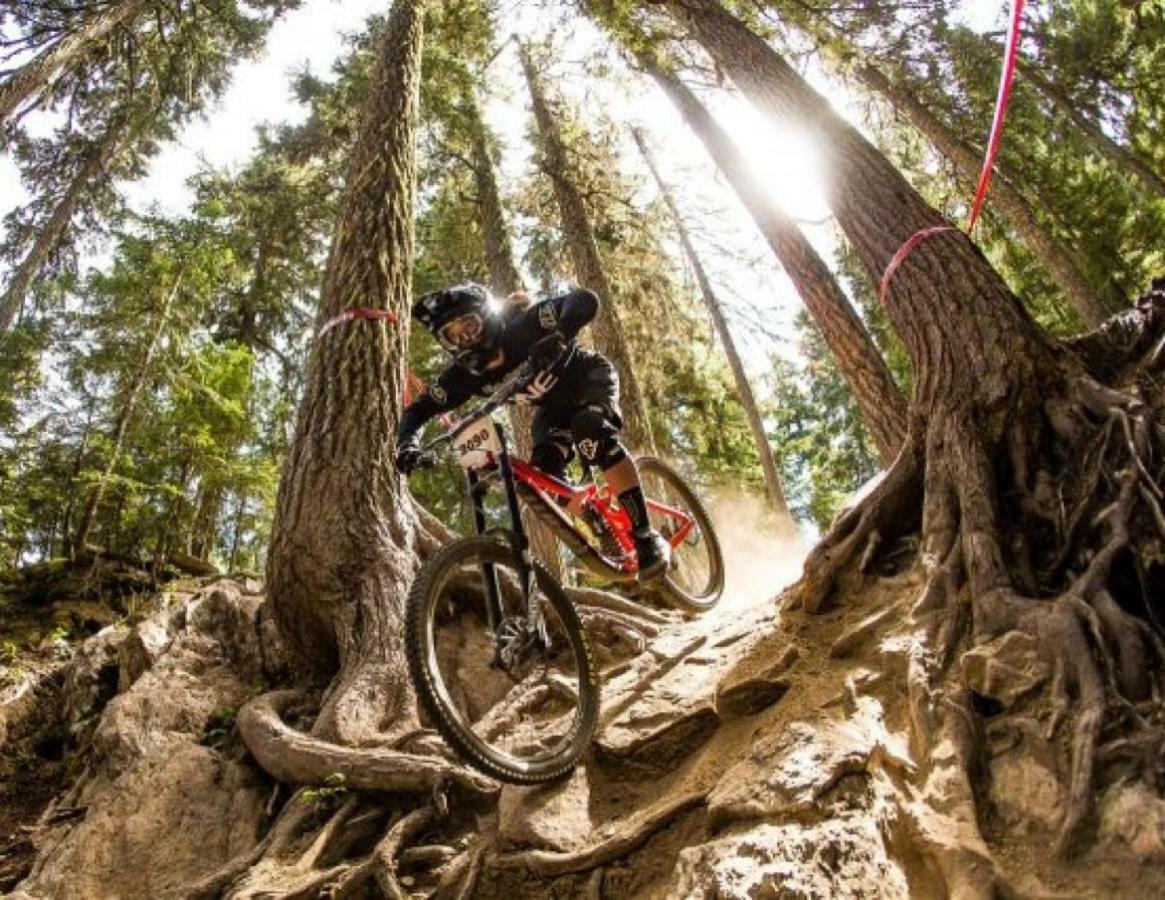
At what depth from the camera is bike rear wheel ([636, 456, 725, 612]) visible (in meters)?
6.10

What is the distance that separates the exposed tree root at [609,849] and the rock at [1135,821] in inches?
50.6

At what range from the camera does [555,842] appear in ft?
10.2

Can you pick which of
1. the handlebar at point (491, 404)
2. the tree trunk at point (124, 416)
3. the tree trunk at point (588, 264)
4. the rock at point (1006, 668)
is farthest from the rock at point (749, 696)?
the tree trunk at point (124, 416)

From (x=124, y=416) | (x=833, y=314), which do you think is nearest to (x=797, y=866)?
(x=833, y=314)

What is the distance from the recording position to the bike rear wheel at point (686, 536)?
610cm

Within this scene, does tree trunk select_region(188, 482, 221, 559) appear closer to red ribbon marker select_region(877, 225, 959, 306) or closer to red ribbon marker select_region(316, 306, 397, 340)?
red ribbon marker select_region(316, 306, 397, 340)

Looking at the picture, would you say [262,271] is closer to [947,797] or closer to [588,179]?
[588,179]

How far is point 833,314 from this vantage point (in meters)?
7.82

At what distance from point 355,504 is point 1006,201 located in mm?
11891

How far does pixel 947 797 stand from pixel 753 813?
→ 1.98 ft

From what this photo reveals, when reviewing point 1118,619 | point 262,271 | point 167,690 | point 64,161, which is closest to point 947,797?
point 1118,619

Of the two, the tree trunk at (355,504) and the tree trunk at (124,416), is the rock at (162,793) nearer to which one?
the tree trunk at (355,504)

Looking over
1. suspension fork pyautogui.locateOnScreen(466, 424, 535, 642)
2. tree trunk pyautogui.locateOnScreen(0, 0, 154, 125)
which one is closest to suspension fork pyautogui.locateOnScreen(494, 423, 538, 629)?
suspension fork pyautogui.locateOnScreen(466, 424, 535, 642)

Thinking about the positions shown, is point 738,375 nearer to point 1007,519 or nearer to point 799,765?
point 1007,519
